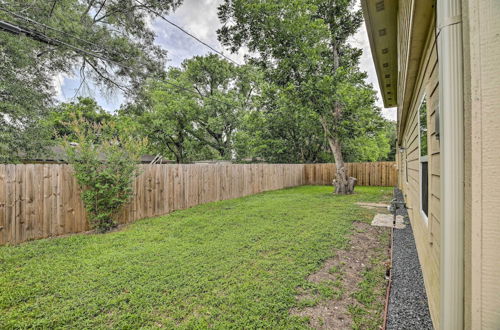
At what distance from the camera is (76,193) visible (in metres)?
4.59

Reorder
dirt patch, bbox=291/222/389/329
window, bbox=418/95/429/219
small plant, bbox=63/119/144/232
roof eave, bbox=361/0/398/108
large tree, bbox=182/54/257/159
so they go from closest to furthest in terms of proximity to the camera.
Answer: dirt patch, bbox=291/222/389/329 → window, bbox=418/95/429/219 → roof eave, bbox=361/0/398/108 → small plant, bbox=63/119/144/232 → large tree, bbox=182/54/257/159

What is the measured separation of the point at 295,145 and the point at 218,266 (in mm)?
15654

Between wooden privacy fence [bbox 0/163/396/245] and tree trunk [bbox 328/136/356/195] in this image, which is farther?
A: tree trunk [bbox 328/136/356/195]

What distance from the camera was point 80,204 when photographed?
462cm

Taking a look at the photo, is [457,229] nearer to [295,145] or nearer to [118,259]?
[118,259]

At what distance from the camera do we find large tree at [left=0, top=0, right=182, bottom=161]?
6.30m

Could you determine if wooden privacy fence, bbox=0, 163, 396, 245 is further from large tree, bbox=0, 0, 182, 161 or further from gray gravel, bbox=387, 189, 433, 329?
gray gravel, bbox=387, 189, 433, 329

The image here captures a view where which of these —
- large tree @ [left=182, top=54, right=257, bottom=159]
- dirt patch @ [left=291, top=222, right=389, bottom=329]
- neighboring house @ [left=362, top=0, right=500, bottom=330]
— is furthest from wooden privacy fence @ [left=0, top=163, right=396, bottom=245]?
large tree @ [left=182, top=54, right=257, bottom=159]

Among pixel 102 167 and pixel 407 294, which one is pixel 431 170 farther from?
pixel 102 167

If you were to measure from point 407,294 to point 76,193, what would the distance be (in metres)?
5.75

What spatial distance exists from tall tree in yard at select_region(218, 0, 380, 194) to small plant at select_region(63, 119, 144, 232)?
21.7 ft

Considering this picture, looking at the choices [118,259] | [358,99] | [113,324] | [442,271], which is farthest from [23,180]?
[358,99]

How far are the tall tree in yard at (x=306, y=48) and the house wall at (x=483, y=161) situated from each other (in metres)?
8.63

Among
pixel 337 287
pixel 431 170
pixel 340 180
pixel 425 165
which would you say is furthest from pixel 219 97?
pixel 431 170
